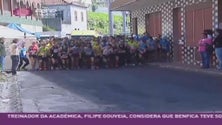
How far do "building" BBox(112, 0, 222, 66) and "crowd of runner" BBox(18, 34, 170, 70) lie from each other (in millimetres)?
909

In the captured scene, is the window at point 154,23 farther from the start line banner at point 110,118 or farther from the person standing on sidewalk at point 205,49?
the start line banner at point 110,118

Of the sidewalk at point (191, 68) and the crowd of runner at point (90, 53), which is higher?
the crowd of runner at point (90, 53)

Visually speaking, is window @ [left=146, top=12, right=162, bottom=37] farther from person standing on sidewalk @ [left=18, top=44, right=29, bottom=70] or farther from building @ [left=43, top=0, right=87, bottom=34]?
building @ [left=43, top=0, right=87, bottom=34]

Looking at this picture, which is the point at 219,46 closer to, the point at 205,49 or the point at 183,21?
the point at 205,49

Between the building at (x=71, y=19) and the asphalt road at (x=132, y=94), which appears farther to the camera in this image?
the building at (x=71, y=19)

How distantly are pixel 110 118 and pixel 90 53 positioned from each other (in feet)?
60.0

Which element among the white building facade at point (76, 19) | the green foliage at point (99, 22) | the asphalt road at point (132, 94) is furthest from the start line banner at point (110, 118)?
the green foliage at point (99, 22)

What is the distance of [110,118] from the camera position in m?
2.71

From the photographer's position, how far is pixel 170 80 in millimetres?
14234

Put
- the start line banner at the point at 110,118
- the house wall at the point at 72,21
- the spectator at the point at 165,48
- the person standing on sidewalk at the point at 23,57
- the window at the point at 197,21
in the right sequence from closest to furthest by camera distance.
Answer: the start line banner at the point at 110,118 < the window at the point at 197,21 < the person standing on sidewalk at the point at 23,57 < the spectator at the point at 165,48 < the house wall at the point at 72,21

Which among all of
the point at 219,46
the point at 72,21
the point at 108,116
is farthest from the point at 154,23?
the point at 108,116

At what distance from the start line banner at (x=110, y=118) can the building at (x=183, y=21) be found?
46.8 feet

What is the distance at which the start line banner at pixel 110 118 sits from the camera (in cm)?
268

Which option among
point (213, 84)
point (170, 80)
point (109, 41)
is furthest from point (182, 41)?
point (213, 84)
